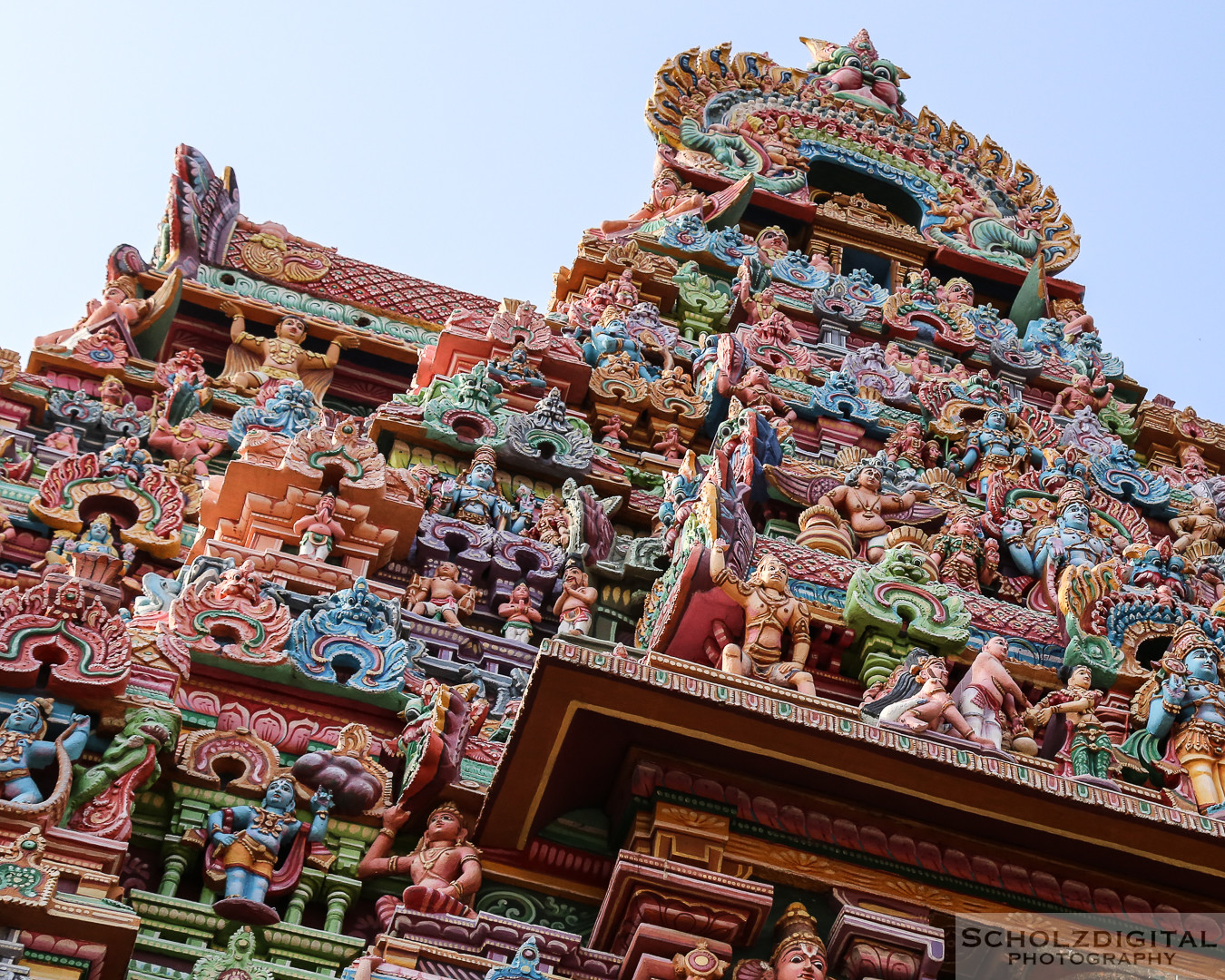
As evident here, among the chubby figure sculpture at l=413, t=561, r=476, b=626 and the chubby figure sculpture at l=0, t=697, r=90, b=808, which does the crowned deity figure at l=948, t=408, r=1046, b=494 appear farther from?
the chubby figure sculpture at l=0, t=697, r=90, b=808

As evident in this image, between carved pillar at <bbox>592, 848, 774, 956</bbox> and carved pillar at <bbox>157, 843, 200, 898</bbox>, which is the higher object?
carved pillar at <bbox>592, 848, 774, 956</bbox>

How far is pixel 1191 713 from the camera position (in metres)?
10.6

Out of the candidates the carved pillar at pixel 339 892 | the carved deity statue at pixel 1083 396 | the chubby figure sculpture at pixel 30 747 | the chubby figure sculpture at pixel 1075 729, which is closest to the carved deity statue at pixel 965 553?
the chubby figure sculpture at pixel 1075 729

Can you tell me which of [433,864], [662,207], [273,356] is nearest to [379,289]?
[273,356]

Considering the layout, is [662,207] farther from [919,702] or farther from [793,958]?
[793,958]

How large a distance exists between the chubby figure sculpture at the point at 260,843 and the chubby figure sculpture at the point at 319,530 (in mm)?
2187

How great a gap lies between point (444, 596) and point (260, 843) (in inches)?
113

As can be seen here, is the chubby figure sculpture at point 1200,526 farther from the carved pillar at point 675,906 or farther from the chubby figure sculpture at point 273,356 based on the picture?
the carved pillar at point 675,906

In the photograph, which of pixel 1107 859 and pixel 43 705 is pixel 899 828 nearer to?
pixel 1107 859

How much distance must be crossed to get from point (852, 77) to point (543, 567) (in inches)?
471

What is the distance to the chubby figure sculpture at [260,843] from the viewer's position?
7.92 meters

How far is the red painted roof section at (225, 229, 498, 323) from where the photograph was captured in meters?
15.5

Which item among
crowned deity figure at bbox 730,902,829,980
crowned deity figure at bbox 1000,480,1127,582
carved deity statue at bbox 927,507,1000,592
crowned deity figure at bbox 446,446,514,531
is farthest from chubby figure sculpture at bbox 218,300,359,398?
crowned deity figure at bbox 730,902,829,980

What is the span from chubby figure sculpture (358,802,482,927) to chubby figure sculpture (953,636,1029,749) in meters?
2.90
